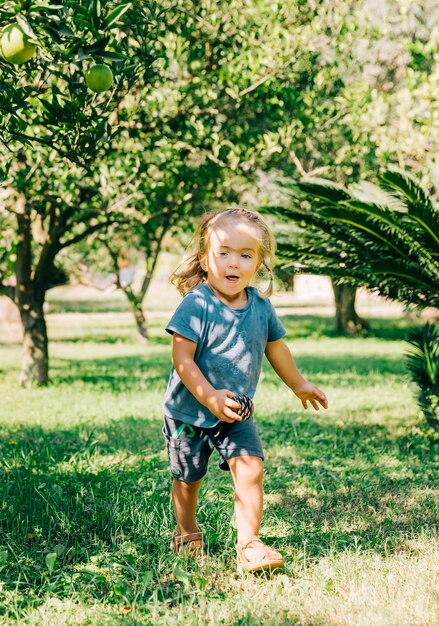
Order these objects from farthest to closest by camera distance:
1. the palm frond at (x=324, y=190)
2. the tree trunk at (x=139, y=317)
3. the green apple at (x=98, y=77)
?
1. the tree trunk at (x=139, y=317)
2. the palm frond at (x=324, y=190)
3. the green apple at (x=98, y=77)

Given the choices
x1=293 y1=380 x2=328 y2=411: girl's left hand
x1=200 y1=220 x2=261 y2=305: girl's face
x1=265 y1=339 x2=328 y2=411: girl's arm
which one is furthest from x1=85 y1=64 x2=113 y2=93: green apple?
x1=293 y1=380 x2=328 y2=411: girl's left hand

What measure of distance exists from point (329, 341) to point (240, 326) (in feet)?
45.1

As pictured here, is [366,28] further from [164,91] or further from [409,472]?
[409,472]

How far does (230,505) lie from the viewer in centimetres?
432

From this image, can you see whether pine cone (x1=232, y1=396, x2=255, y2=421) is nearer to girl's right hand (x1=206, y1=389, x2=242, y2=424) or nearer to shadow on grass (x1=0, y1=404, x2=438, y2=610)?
girl's right hand (x1=206, y1=389, x2=242, y2=424)

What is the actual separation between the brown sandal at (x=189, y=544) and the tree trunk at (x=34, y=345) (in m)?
6.62

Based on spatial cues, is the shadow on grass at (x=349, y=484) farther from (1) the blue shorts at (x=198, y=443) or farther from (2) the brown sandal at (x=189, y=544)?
(1) the blue shorts at (x=198, y=443)

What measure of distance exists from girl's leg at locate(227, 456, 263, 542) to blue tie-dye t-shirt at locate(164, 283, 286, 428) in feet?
0.72

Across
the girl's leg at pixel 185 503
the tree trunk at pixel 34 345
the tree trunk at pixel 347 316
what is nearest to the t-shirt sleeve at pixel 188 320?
the girl's leg at pixel 185 503

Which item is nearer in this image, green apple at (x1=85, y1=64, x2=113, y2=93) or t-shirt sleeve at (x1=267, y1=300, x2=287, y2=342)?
green apple at (x1=85, y1=64, x2=113, y2=93)

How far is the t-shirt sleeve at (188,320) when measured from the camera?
336 centimetres

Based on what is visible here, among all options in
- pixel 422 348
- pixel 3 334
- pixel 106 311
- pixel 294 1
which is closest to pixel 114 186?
pixel 294 1

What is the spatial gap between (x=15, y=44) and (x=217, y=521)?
2442 mm

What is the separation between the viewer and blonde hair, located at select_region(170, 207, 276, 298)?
359 cm
